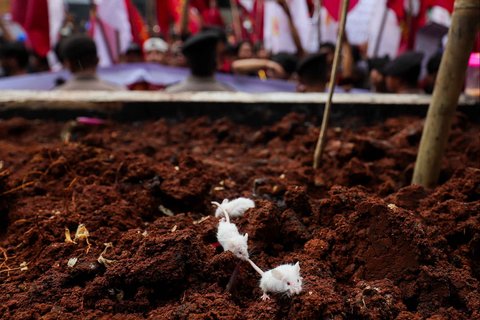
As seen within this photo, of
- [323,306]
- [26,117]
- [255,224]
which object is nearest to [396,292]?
[323,306]

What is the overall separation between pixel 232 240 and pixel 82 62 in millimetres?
4798

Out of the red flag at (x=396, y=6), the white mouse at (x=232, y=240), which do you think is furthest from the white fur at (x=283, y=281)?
the red flag at (x=396, y=6)

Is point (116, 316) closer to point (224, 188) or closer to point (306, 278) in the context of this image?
point (306, 278)

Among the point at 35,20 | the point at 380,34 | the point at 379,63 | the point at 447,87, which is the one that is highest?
the point at 35,20

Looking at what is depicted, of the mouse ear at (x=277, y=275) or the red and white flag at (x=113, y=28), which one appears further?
the red and white flag at (x=113, y=28)

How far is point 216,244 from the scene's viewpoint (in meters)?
1.57

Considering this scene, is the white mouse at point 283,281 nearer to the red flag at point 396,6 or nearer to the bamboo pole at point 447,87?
the bamboo pole at point 447,87

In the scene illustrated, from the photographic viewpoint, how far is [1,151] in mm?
2729

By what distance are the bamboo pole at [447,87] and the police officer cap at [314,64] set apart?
3.72 meters

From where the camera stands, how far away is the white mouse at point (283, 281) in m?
1.27

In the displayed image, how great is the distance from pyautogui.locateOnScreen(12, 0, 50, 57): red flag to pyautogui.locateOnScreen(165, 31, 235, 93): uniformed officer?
2.99 metres

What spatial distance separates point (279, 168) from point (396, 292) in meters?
1.27

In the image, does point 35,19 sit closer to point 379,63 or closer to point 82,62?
point 82,62

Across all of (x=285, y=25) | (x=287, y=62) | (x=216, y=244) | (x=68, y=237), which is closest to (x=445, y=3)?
(x=285, y=25)
